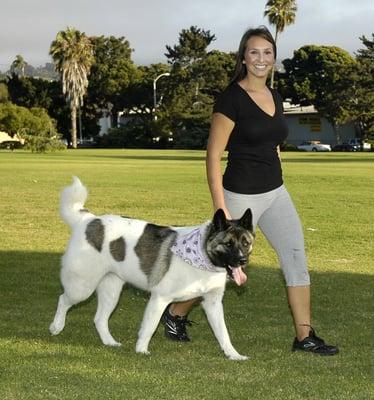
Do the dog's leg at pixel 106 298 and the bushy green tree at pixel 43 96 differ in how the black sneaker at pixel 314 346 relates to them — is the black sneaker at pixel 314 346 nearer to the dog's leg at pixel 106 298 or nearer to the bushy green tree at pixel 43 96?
the dog's leg at pixel 106 298

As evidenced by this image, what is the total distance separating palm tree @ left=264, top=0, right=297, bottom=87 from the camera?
273ft

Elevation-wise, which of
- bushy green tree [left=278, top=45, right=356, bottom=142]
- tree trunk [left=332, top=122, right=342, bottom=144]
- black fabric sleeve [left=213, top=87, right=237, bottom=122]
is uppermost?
bushy green tree [left=278, top=45, right=356, bottom=142]

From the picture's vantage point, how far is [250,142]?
6.79 m

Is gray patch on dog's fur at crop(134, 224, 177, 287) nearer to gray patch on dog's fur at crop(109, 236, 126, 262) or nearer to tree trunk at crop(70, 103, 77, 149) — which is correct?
gray patch on dog's fur at crop(109, 236, 126, 262)

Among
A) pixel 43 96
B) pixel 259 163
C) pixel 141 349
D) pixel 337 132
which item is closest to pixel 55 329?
pixel 141 349

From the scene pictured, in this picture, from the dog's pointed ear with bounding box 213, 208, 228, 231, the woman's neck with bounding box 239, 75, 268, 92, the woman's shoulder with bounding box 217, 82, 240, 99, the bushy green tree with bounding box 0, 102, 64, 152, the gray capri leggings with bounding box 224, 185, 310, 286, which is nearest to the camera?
the dog's pointed ear with bounding box 213, 208, 228, 231

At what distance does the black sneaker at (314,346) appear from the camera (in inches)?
273

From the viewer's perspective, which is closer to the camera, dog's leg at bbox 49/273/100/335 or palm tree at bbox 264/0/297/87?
dog's leg at bbox 49/273/100/335

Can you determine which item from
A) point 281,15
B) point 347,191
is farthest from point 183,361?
point 281,15

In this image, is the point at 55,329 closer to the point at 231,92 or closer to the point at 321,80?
the point at 231,92

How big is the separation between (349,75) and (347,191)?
67.2 metres

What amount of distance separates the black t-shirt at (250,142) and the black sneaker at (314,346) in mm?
1414

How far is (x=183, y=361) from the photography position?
6.56m

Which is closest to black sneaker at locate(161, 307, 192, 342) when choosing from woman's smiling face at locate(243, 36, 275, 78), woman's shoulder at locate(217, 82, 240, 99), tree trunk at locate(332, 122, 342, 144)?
woman's shoulder at locate(217, 82, 240, 99)
